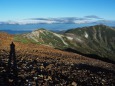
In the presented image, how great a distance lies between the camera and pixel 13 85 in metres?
20.8

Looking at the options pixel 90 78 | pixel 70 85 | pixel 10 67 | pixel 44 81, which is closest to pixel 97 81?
pixel 90 78

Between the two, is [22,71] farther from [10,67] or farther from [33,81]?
[33,81]

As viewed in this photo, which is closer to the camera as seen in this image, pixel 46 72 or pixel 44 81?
pixel 44 81

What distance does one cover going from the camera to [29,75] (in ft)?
82.1

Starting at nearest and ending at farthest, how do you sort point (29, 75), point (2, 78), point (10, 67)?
1. point (2, 78)
2. point (29, 75)
3. point (10, 67)

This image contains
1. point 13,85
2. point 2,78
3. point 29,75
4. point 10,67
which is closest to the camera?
point 13,85

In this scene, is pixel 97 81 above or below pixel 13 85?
below

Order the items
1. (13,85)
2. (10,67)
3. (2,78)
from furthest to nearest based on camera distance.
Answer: (10,67) < (2,78) < (13,85)

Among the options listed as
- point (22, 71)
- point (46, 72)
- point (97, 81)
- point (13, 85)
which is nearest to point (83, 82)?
point (97, 81)

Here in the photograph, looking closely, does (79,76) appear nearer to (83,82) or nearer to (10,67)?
(83,82)

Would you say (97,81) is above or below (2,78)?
below

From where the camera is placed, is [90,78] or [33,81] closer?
[33,81]

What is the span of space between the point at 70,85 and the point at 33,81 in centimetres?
353

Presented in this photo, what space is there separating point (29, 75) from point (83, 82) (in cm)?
562
